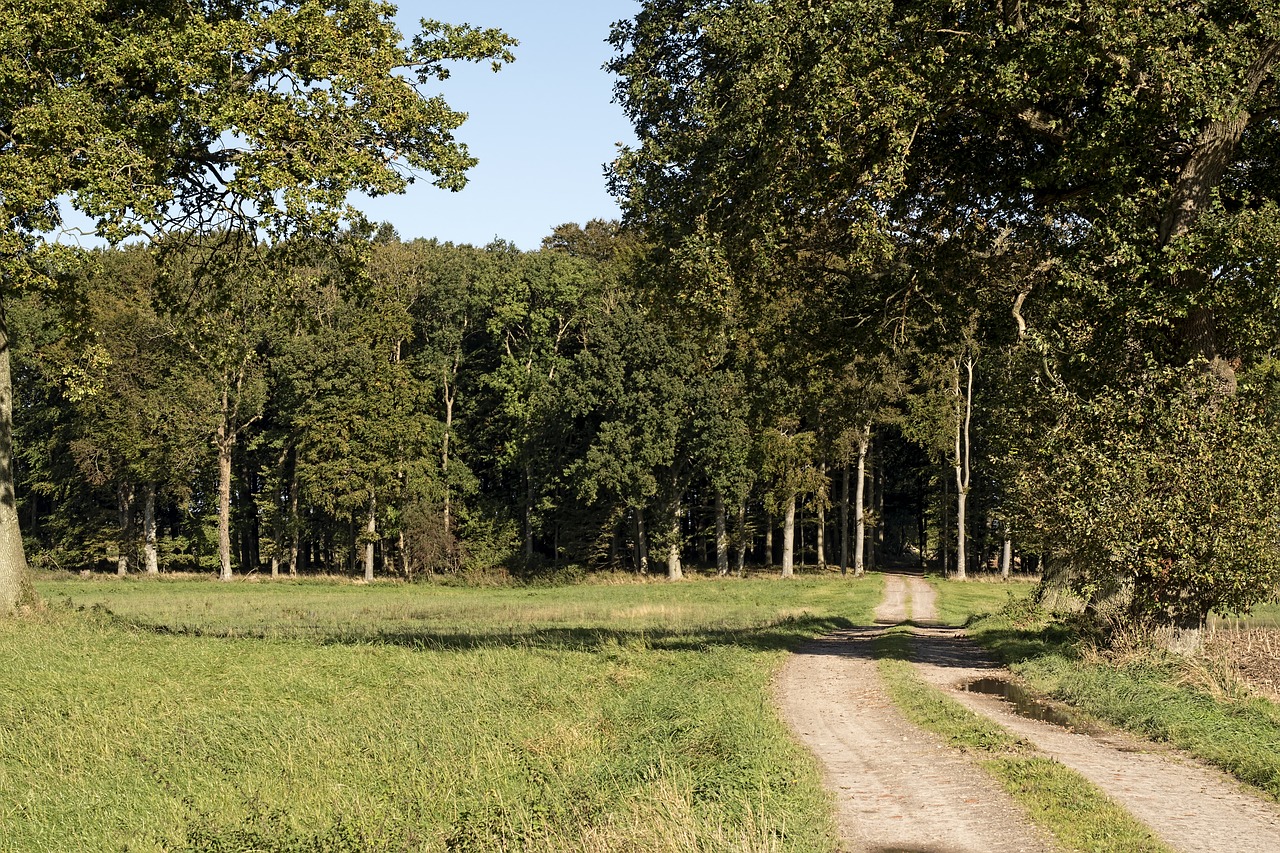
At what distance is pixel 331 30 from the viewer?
20.2m

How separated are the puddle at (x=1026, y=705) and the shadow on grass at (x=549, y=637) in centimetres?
467

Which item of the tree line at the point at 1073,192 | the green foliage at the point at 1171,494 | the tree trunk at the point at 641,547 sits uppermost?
the tree line at the point at 1073,192

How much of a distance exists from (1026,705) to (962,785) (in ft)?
17.5

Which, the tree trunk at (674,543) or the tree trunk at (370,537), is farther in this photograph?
the tree trunk at (370,537)

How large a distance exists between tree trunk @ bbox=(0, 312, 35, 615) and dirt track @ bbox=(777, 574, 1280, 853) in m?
16.3

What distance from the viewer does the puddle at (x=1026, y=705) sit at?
1344 cm

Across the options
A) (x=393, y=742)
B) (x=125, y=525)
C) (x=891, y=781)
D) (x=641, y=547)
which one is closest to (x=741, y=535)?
(x=641, y=547)

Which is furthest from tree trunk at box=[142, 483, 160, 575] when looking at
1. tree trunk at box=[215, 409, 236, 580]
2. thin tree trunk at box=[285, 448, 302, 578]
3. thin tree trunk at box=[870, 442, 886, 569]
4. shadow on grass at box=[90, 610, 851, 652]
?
thin tree trunk at box=[870, 442, 886, 569]

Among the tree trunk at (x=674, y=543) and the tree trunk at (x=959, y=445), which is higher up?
the tree trunk at (x=959, y=445)

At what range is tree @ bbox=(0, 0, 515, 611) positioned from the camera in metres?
18.8

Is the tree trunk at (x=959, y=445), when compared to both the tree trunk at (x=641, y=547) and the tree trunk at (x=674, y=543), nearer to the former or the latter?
the tree trunk at (x=674, y=543)

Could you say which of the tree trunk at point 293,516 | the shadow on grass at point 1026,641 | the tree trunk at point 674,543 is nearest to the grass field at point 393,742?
the shadow on grass at point 1026,641

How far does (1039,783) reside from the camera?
32.5 feet

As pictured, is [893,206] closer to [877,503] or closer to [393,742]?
[393,742]
